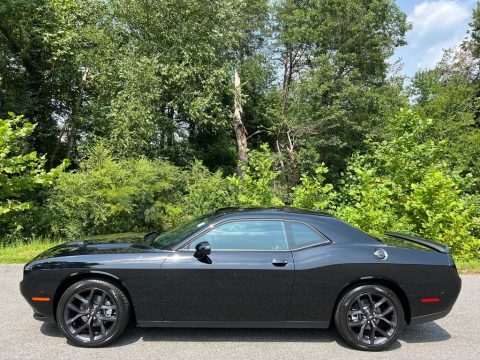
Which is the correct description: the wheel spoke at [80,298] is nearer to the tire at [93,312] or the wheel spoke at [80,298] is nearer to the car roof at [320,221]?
the tire at [93,312]

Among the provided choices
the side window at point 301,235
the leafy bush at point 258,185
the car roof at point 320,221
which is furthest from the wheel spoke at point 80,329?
the leafy bush at point 258,185

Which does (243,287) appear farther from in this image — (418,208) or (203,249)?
(418,208)

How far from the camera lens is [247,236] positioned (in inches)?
177

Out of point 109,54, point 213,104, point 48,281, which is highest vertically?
point 109,54

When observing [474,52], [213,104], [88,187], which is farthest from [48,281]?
[474,52]

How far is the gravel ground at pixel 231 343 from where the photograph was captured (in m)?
4.01

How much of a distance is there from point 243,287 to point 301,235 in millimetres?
846

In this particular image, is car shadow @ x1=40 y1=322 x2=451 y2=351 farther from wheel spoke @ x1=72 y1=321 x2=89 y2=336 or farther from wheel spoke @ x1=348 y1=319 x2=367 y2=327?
wheel spoke @ x1=72 y1=321 x2=89 y2=336

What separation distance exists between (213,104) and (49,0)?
26.3 feet

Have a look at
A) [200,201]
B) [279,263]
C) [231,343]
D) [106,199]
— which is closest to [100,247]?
[231,343]

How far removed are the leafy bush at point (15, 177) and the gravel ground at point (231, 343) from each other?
16.5 feet

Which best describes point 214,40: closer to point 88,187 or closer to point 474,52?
point 88,187

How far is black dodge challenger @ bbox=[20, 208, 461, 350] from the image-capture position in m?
4.26

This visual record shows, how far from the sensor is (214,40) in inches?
721
